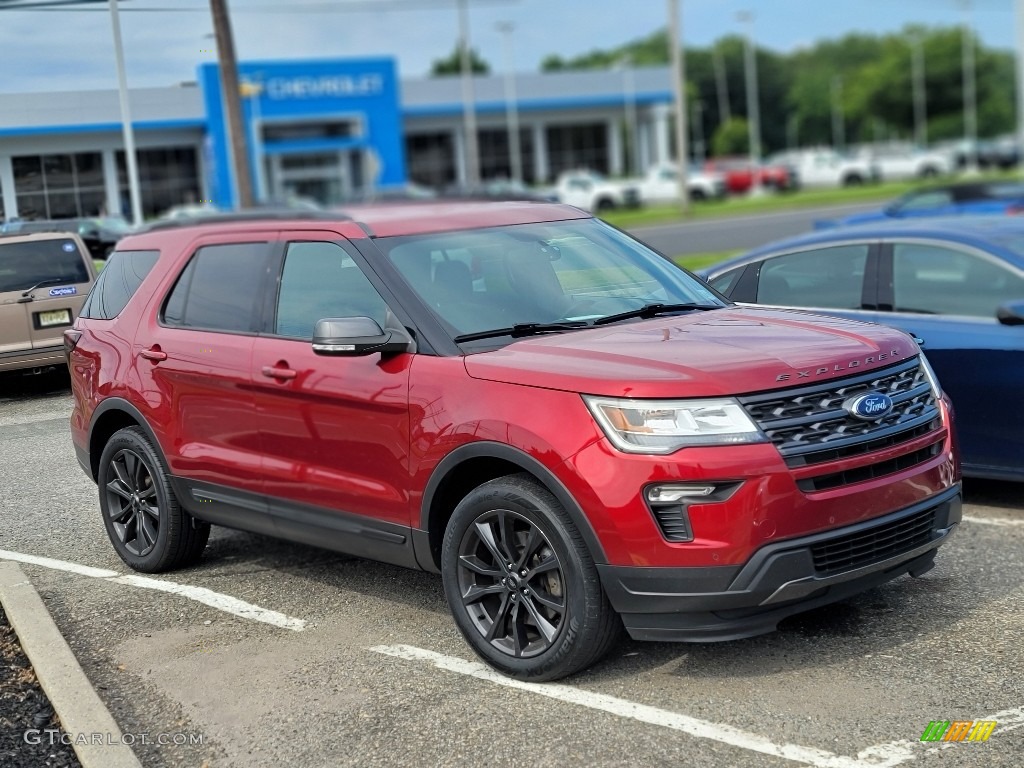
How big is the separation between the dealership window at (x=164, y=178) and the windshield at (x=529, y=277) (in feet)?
17.0

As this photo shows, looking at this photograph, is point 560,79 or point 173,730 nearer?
point 173,730

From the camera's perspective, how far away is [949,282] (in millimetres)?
7621

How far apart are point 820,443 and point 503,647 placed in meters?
1.44

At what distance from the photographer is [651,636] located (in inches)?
178

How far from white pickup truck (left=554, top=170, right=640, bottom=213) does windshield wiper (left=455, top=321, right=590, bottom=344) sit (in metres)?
45.7

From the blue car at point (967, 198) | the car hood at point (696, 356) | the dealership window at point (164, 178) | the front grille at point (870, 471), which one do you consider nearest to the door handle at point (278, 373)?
the car hood at point (696, 356)

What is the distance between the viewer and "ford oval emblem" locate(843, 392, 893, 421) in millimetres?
4587

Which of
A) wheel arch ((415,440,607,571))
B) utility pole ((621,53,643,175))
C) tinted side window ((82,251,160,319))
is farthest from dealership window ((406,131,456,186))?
A: wheel arch ((415,440,607,571))

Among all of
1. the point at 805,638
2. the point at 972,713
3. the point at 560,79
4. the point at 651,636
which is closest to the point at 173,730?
the point at 651,636

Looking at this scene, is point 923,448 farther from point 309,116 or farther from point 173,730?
point 309,116

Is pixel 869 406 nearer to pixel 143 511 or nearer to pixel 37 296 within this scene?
pixel 143 511

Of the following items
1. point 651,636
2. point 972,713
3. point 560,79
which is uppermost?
point 560,79

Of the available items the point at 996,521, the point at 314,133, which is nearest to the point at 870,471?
the point at 996,521

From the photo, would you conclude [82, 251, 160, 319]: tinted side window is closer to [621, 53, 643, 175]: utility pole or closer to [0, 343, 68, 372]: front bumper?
[0, 343, 68, 372]: front bumper
